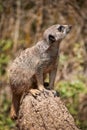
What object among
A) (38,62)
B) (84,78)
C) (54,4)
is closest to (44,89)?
(38,62)

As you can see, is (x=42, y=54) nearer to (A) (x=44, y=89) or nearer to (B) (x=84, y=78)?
(A) (x=44, y=89)

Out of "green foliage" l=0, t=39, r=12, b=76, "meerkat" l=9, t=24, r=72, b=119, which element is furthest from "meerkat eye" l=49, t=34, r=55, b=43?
"green foliage" l=0, t=39, r=12, b=76

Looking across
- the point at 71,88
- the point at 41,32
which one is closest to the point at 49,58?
the point at 71,88

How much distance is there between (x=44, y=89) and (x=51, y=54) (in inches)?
17.8

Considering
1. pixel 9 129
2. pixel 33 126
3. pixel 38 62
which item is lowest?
pixel 9 129

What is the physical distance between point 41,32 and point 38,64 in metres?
7.46

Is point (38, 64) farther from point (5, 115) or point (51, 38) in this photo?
point (5, 115)

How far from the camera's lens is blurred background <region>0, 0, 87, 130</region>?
1332 centimetres

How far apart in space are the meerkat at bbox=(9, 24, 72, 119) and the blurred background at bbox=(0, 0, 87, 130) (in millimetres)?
5183

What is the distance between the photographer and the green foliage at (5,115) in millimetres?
11477

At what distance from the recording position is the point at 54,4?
1430 cm

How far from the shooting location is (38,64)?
7.34 m

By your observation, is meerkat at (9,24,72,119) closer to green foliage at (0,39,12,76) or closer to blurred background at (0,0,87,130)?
green foliage at (0,39,12,76)

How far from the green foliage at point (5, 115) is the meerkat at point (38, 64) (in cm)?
359
